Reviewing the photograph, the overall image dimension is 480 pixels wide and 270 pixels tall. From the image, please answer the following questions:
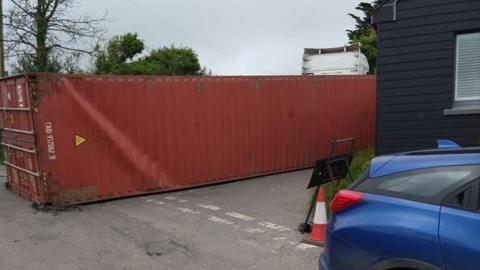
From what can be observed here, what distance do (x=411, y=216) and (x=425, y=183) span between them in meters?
0.27

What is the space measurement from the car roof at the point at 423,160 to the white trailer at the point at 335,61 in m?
14.5

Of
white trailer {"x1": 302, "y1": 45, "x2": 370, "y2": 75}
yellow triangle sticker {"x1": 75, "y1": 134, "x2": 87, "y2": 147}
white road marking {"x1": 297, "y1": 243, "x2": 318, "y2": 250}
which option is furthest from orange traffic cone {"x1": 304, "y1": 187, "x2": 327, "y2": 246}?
white trailer {"x1": 302, "y1": 45, "x2": 370, "y2": 75}

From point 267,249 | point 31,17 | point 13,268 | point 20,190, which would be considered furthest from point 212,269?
point 31,17

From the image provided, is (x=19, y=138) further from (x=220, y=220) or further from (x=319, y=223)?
(x=319, y=223)

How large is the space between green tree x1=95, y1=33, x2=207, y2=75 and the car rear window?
30.9 meters

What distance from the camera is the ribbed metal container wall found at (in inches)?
380

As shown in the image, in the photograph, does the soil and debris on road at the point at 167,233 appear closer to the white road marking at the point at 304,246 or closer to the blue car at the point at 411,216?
the white road marking at the point at 304,246

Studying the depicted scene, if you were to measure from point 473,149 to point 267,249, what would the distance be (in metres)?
3.52

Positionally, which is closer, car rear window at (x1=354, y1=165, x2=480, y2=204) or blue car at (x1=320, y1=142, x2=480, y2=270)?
blue car at (x1=320, y1=142, x2=480, y2=270)

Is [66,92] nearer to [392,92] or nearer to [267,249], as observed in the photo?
[267,249]

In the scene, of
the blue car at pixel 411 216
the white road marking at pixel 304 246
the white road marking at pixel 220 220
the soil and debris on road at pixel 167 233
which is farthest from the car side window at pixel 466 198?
the white road marking at pixel 220 220

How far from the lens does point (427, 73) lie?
9.02 m

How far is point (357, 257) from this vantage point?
3.94 metres

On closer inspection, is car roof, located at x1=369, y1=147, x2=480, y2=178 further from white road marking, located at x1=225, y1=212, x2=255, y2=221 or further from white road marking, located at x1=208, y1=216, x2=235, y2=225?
white road marking, located at x1=225, y1=212, x2=255, y2=221
